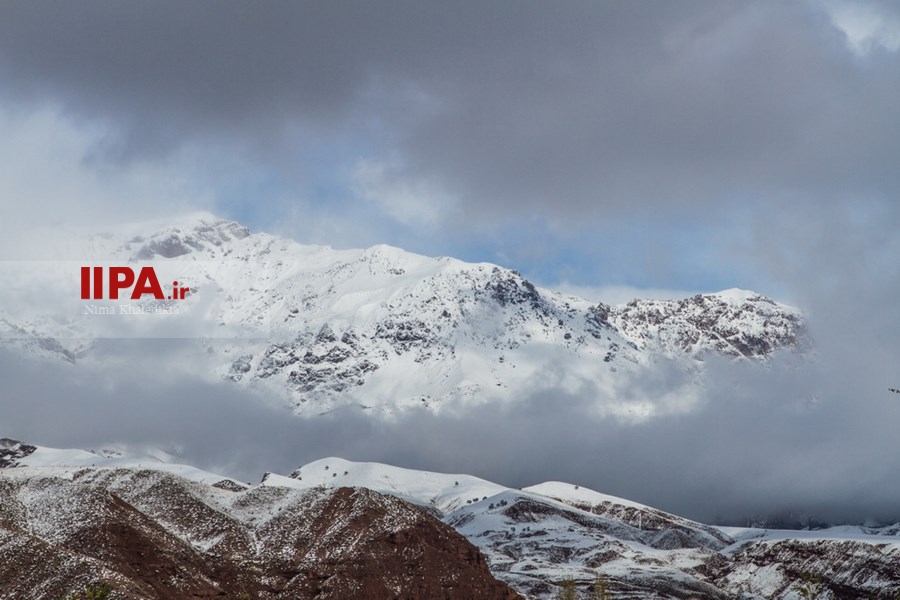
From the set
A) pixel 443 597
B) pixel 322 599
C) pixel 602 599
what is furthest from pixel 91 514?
pixel 602 599

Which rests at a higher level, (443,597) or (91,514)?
(91,514)

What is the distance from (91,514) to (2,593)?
1012 inches

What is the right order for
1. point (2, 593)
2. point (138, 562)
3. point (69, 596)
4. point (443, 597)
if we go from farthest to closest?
point (443, 597) < point (138, 562) < point (2, 593) < point (69, 596)

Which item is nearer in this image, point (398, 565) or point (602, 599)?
point (602, 599)

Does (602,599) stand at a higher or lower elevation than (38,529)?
lower

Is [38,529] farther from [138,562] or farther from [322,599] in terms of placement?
[322,599]

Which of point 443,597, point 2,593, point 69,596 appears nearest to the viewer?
point 69,596

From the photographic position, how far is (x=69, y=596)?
154250 mm

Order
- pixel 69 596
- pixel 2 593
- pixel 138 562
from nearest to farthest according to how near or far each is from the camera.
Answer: pixel 69 596
pixel 2 593
pixel 138 562

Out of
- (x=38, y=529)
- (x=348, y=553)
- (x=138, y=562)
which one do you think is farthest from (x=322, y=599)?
(x=38, y=529)

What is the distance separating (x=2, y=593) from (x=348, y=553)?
5076cm

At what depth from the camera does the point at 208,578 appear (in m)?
190

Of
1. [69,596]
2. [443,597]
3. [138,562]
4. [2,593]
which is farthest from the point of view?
[443,597]

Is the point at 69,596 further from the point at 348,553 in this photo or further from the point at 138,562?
the point at 348,553
